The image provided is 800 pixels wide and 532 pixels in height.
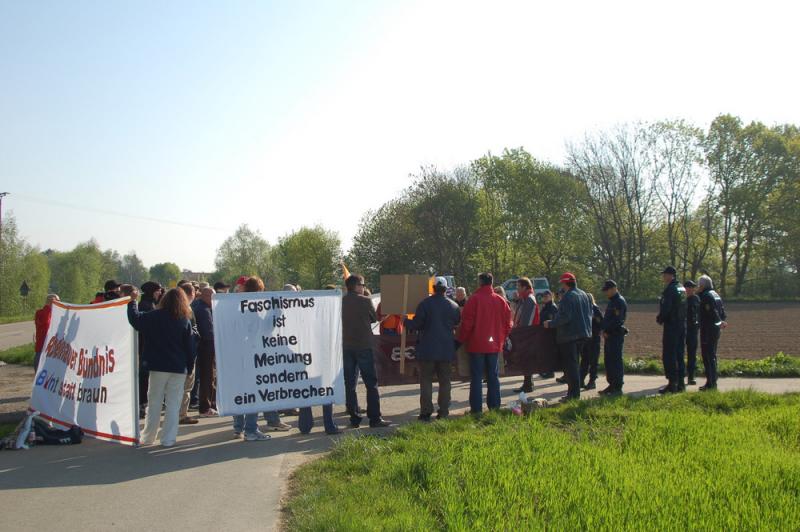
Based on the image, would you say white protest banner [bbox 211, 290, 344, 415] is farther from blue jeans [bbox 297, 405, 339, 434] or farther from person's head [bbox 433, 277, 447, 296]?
person's head [bbox 433, 277, 447, 296]

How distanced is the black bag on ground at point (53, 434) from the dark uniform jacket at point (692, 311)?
9.55 meters

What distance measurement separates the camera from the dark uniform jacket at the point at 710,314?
11.1 m

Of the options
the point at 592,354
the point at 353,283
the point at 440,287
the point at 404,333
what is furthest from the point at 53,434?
the point at 592,354

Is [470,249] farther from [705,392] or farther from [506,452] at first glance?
[506,452]

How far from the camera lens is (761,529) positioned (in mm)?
4504

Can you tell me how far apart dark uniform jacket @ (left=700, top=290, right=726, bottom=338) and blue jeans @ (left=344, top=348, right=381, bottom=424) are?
570 centimetres

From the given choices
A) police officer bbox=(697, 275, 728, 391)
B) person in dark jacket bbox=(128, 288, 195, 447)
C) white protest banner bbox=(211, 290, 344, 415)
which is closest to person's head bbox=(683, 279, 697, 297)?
police officer bbox=(697, 275, 728, 391)

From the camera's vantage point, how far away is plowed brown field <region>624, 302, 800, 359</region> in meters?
19.5

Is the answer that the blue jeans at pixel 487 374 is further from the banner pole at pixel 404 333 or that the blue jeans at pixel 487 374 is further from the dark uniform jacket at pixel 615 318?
the dark uniform jacket at pixel 615 318

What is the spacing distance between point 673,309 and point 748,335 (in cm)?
1720

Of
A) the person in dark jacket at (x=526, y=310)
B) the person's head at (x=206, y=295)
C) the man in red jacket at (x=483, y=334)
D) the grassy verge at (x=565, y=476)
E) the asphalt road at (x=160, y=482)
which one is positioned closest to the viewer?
the grassy verge at (x=565, y=476)

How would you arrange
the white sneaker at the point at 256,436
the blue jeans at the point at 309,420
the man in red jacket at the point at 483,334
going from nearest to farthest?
the white sneaker at the point at 256,436
the blue jeans at the point at 309,420
the man in red jacket at the point at 483,334

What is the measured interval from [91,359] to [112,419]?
85cm

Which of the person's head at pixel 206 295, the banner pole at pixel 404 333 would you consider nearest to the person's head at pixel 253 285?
the person's head at pixel 206 295
